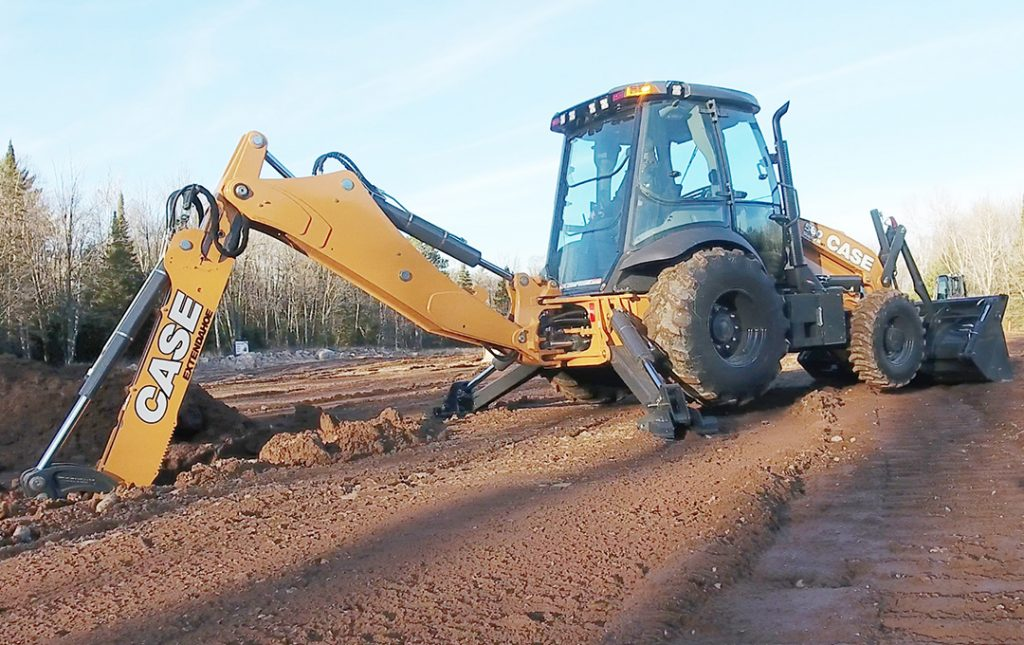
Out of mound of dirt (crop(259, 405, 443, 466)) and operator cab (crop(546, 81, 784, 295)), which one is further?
operator cab (crop(546, 81, 784, 295))

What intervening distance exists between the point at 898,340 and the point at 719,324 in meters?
2.66

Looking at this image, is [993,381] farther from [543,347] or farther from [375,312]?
[375,312]

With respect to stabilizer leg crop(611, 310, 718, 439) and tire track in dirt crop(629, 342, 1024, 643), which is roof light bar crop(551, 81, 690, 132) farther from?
tire track in dirt crop(629, 342, 1024, 643)

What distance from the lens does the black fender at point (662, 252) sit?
7012 millimetres

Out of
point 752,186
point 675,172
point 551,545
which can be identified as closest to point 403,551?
point 551,545

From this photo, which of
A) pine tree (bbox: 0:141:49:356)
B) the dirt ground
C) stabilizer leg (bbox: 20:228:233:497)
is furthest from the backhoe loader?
pine tree (bbox: 0:141:49:356)

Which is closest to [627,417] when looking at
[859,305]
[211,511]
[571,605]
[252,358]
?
[859,305]

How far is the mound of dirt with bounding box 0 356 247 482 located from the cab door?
15.5 feet

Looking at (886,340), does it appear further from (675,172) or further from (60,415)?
(60,415)

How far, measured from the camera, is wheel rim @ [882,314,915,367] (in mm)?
8609

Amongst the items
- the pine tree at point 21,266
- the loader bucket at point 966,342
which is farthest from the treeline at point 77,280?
the loader bucket at point 966,342

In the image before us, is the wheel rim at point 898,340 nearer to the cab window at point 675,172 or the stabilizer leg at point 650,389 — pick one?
the cab window at point 675,172

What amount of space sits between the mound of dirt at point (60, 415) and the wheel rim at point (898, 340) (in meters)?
6.03

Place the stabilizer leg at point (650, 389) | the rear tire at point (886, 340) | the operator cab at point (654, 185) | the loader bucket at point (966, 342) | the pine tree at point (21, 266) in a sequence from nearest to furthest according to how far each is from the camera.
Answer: the stabilizer leg at point (650, 389) < the operator cab at point (654, 185) < the rear tire at point (886, 340) < the loader bucket at point (966, 342) < the pine tree at point (21, 266)
